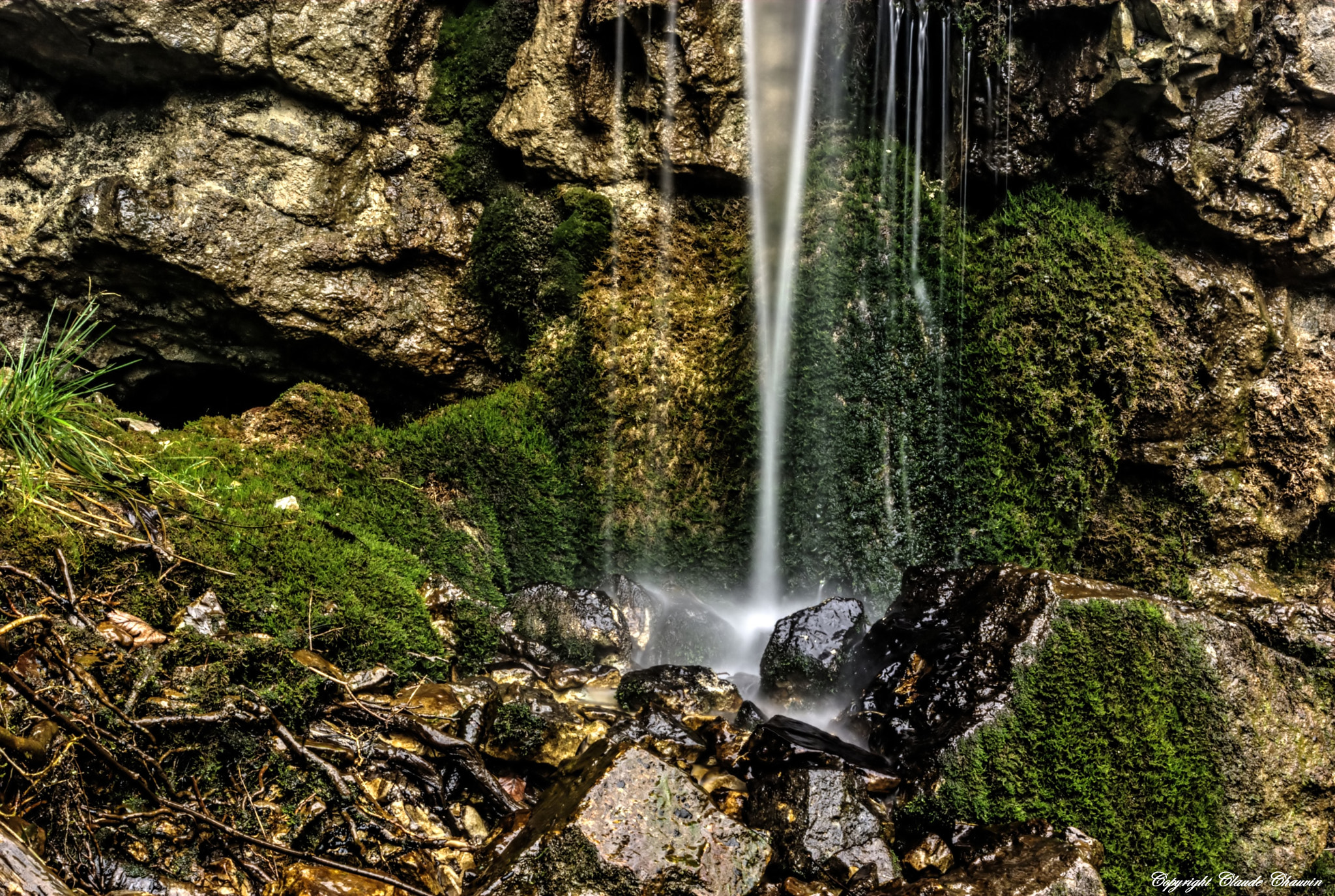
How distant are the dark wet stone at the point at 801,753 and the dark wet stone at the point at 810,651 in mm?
692

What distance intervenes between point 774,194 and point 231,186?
12.1 feet

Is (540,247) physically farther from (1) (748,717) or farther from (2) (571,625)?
(1) (748,717)

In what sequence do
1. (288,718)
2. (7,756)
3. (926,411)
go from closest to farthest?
(7,756), (288,718), (926,411)

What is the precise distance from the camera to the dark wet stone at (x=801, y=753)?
369 centimetres

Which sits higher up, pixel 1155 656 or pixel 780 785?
pixel 1155 656

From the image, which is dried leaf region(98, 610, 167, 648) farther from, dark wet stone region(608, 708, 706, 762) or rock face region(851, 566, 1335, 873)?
rock face region(851, 566, 1335, 873)

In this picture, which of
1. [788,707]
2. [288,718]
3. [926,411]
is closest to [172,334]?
[288,718]

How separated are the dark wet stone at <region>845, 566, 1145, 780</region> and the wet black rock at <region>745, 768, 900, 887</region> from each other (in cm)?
42

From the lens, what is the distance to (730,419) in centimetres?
638

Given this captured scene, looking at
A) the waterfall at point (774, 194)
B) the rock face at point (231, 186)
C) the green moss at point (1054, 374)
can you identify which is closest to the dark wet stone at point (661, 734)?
the waterfall at point (774, 194)

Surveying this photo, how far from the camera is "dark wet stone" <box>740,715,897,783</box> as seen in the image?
3.69 m

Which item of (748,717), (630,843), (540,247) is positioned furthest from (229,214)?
(630,843)

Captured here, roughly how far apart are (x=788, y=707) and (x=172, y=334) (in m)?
4.83

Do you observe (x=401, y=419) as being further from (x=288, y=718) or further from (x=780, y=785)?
(x=780, y=785)
